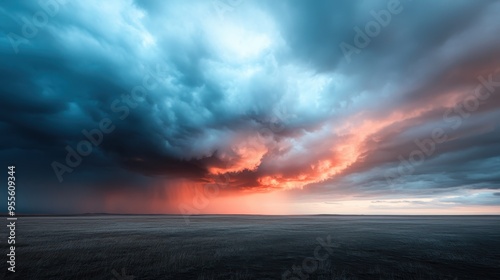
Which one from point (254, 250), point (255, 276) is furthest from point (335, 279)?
point (254, 250)

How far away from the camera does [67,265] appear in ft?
71.7

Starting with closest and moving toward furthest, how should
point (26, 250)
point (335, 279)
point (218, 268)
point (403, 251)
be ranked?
1. point (335, 279)
2. point (218, 268)
3. point (26, 250)
4. point (403, 251)

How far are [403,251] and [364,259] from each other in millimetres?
7983

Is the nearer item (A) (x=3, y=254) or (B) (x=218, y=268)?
(B) (x=218, y=268)

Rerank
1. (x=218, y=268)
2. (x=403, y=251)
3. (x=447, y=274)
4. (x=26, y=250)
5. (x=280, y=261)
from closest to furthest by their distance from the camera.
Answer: (x=447, y=274) → (x=218, y=268) → (x=280, y=261) → (x=26, y=250) → (x=403, y=251)

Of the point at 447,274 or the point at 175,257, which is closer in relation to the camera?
the point at 447,274

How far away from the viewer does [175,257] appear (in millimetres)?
25828

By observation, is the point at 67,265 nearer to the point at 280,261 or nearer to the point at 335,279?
the point at 280,261

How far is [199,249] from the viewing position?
101 ft

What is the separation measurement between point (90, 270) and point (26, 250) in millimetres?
13271

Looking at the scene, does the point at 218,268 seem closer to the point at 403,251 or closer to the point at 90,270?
the point at 90,270

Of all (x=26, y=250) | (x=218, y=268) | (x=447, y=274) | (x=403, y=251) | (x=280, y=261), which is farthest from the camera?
(x=403, y=251)

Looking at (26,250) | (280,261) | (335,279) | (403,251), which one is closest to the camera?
(335,279)

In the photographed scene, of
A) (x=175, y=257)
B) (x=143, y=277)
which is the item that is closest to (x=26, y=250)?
(x=175, y=257)
